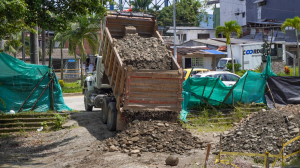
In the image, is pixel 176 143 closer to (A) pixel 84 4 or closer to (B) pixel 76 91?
(A) pixel 84 4

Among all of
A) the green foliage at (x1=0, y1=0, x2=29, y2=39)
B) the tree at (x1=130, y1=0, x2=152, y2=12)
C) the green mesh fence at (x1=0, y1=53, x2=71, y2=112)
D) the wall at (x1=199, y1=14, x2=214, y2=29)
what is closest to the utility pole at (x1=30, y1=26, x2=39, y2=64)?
the green mesh fence at (x1=0, y1=53, x2=71, y2=112)

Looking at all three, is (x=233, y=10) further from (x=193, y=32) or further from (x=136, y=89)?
(x=136, y=89)

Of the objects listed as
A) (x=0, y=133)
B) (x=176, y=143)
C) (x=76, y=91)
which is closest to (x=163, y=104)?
(x=176, y=143)

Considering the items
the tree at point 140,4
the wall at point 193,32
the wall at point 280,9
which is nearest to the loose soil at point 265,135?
the wall at point 280,9

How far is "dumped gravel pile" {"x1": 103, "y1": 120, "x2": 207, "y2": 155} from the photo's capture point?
28.3ft

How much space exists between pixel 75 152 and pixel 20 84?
16.7ft

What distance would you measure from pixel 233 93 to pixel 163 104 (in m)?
4.99

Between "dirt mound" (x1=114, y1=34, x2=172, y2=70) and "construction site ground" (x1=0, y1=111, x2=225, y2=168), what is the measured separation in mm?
2414

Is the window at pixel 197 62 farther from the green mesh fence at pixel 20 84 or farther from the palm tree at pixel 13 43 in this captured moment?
the green mesh fence at pixel 20 84

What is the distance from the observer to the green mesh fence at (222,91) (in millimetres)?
13562

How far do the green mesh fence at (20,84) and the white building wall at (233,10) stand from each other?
42522 millimetres

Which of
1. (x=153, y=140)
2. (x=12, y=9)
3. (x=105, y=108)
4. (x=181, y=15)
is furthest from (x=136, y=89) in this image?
(x=181, y=15)

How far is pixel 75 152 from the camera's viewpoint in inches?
358

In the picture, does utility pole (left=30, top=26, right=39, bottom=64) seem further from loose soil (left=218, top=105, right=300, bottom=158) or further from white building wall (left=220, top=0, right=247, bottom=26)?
white building wall (left=220, top=0, right=247, bottom=26)
